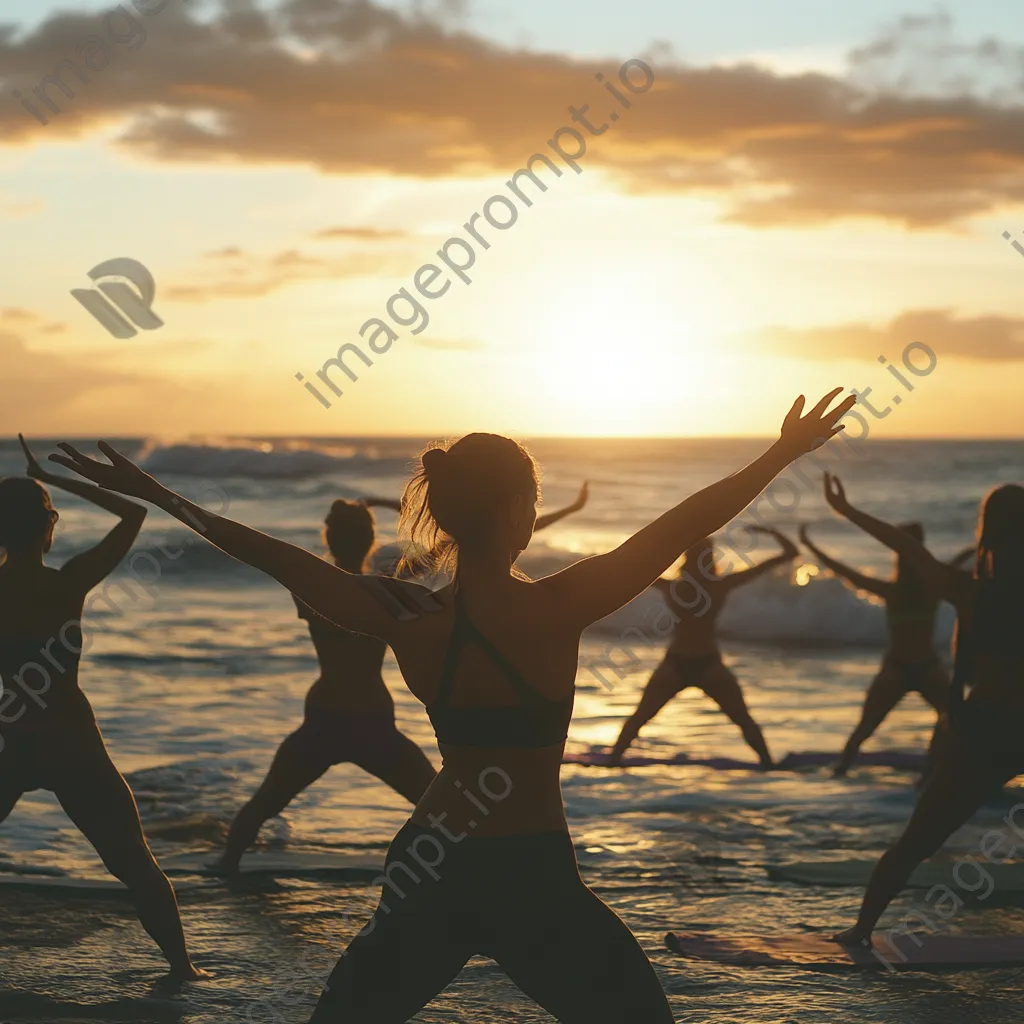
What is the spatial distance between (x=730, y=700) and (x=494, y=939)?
7793mm

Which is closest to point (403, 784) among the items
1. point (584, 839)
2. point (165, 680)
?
point (584, 839)

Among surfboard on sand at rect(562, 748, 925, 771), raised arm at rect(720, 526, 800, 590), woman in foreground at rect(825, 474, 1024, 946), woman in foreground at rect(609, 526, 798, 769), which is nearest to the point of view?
woman in foreground at rect(825, 474, 1024, 946)

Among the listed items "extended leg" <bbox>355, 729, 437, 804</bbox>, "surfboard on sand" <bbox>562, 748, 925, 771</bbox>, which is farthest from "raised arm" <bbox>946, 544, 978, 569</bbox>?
"extended leg" <bbox>355, 729, 437, 804</bbox>

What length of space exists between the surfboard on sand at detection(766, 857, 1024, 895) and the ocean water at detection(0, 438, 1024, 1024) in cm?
12

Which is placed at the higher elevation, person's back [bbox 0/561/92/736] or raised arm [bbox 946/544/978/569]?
raised arm [bbox 946/544/978/569]

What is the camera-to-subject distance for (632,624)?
2642 centimetres

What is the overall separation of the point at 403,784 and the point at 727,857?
2.38 meters

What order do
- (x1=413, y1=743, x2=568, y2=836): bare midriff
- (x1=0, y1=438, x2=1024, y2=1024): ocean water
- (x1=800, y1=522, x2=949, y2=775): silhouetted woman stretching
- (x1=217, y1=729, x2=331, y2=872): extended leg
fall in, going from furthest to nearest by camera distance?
(x1=800, y1=522, x2=949, y2=775): silhouetted woman stretching, (x1=217, y1=729, x2=331, y2=872): extended leg, (x1=0, y1=438, x2=1024, y2=1024): ocean water, (x1=413, y1=743, x2=568, y2=836): bare midriff

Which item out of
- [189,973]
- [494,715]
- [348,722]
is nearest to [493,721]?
[494,715]

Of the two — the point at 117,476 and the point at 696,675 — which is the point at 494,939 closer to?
the point at 117,476

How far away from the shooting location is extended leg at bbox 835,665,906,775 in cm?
1058

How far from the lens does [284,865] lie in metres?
7.38

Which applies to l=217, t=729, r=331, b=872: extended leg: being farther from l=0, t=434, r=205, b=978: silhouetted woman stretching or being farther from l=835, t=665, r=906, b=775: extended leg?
l=835, t=665, r=906, b=775: extended leg

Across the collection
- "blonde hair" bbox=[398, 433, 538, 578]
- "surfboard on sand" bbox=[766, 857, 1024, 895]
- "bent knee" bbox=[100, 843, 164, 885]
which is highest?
"blonde hair" bbox=[398, 433, 538, 578]
